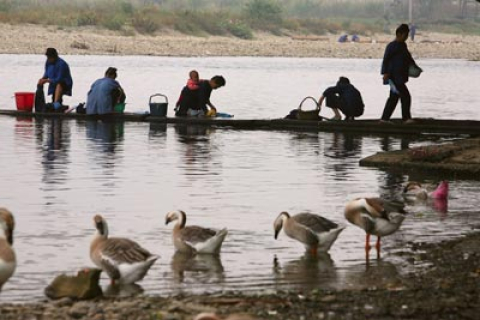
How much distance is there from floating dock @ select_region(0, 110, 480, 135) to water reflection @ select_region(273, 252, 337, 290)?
46.2 feet

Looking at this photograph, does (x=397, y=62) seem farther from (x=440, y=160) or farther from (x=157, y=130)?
(x=440, y=160)

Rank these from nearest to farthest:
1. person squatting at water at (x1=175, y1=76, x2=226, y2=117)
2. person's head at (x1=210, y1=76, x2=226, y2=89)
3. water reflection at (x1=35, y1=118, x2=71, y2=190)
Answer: water reflection at (x1=35, y1=118, x2=71, y2=190) → person's head at (x1=210, y1=76, x2=226, y2=89) → person squatting at water at (x1=175, y1=76, x2=226, y2=117)

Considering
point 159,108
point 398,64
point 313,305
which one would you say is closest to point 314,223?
point 313,305

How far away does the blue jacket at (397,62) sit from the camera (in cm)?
2708

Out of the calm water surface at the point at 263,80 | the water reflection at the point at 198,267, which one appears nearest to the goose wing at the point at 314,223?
the water reflection at the point at 198,267

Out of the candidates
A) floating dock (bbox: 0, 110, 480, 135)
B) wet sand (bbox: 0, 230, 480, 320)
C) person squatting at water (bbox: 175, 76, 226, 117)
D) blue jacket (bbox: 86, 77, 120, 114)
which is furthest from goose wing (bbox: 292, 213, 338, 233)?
blue jacket (bbox: 86, 77, 120, 114)

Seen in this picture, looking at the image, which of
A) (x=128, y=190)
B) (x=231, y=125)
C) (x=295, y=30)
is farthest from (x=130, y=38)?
(x=128, y=190)

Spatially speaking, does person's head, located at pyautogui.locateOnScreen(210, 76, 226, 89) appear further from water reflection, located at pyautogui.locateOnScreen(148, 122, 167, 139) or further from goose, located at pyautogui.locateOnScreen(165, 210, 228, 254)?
goose, located at pyautogui.locateOnScreen(165, 210, 228, 254)

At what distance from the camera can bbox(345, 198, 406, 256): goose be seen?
13734mm

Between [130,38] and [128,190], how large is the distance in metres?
78.4

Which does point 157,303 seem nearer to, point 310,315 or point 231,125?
point 310,315

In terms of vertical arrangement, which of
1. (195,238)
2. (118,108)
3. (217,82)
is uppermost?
(217,82)

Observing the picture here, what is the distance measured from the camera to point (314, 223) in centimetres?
1370

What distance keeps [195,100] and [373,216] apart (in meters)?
16.4
